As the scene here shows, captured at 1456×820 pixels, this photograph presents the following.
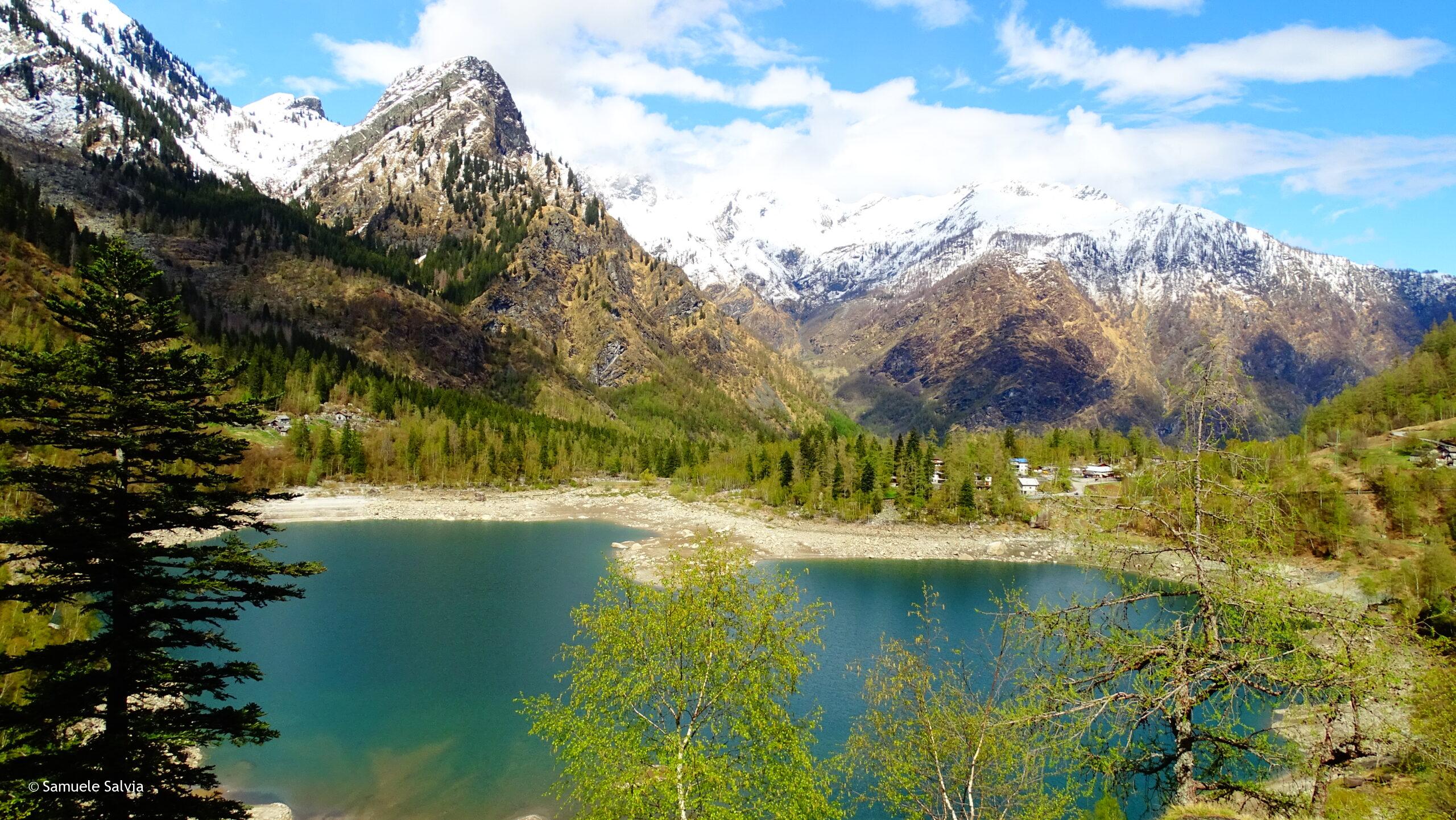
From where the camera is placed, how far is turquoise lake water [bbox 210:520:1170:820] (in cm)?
2900

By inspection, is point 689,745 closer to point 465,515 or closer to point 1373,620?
point 1373,620

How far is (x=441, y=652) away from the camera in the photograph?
46281 millimetres

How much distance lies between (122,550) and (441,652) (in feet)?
123

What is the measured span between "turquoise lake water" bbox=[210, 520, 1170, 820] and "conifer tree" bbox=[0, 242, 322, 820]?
14170 mm

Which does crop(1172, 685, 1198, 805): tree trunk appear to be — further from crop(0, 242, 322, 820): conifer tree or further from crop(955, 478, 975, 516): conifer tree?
crop(955, 478, 975, 516): conifer tree

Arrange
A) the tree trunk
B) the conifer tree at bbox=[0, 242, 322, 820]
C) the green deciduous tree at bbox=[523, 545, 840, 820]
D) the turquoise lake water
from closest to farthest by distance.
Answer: the tree trunk < the conifer tree at bbox=[0, 242, 322, 820] < the green deciduous tree at bbox=[523, 545, 840, 820] < the turquoise lake water

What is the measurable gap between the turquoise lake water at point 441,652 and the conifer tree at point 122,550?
14.2 meters

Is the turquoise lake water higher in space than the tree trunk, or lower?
lower

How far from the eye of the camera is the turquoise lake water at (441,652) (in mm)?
29000

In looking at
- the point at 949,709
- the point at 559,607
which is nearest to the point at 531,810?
the point at 949,709
